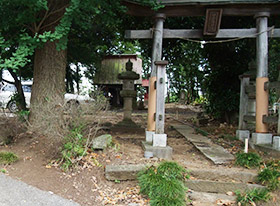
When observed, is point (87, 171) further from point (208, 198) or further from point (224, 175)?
point (224, 175)

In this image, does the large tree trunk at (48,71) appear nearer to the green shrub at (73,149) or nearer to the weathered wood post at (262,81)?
the green shrub at (73,149)

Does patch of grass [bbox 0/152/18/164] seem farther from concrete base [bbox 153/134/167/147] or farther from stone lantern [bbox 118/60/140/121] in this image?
stone lantern [bbox 118/60/140/121]

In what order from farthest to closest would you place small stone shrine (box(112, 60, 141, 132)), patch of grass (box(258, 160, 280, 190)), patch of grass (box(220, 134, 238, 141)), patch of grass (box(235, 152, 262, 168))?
small stone shrine (box(112, 60, 141, 132)), patch of grass (box(220, 134, 238, 141)), patch of grass (box(235, 152, 262, 168)), patch of grass (box(258, 160, 280, 190))

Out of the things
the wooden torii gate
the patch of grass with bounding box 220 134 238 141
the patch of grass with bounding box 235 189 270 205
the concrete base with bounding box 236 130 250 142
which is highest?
the wooden torii gate

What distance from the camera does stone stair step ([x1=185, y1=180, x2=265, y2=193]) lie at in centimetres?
358

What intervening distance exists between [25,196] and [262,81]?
206 inches

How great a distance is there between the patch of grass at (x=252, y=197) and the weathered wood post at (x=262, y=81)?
7.51 feet

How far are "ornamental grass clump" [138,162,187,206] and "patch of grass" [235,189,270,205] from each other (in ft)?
2.57

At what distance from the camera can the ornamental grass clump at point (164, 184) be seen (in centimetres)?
304

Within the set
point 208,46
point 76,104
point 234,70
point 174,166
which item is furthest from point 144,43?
point 174,166

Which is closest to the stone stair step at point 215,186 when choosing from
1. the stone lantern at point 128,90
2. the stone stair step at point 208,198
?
the stone stair step at point 208,198

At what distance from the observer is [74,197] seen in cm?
325

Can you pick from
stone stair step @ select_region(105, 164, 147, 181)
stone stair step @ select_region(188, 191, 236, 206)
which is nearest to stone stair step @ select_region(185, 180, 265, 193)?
stone stair step @ select_region(188, 191, 236, 206)

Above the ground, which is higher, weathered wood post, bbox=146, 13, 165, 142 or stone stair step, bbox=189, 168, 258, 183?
weathered wood post, bbox=146, 13, 165, 142
